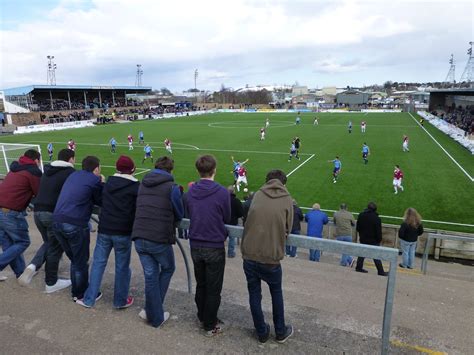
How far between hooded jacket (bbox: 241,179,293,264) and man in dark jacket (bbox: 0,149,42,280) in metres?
3.39

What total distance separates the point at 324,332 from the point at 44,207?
3680 millimetres

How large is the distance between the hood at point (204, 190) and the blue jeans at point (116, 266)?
1.09 metres

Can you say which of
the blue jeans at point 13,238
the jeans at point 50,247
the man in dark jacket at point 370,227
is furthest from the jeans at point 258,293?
the man in dark jacket at point 370,227

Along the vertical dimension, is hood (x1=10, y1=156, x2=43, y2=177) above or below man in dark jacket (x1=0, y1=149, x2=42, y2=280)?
above

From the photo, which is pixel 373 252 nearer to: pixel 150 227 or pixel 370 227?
pixel 150 227

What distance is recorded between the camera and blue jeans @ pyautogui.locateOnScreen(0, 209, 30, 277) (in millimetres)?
5219

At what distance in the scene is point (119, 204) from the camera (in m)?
4.19

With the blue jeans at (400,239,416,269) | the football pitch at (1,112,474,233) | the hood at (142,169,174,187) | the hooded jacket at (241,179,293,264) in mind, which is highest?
the hood at (142,169,174,187)

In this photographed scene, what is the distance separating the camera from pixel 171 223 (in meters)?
3.94

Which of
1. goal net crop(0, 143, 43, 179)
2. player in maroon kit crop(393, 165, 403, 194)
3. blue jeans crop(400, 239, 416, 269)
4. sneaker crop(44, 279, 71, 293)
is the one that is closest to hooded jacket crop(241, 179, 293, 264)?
sneaker crop(44, 279, 71, 293)

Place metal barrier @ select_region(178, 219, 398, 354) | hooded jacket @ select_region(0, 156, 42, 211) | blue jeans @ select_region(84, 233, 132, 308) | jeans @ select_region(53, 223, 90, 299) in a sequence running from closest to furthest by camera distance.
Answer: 1. metal barrier @ select_region(178, 219, 398, 354)
2. blue jeans @ select_region(84, 233, 132, 308)
3. jeans @ select_region(53, 223, 90, 299)
4. hooded jacket @ select_region(0, 156, 42, 211)

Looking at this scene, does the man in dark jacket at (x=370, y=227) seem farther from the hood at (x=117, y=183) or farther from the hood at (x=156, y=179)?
the hood at (x=117, y=183)

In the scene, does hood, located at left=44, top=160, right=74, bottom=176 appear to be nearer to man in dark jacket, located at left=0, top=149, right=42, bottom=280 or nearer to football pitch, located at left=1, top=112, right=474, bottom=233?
man in dark jacket, located at left=0, top=149, right=42, bottom=280

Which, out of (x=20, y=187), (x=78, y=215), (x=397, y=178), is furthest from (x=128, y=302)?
(x=397, y=178)
